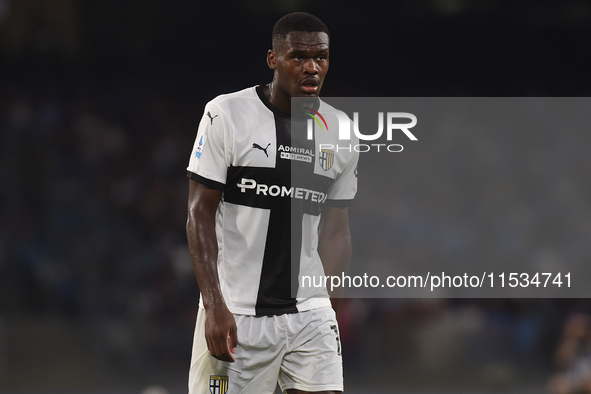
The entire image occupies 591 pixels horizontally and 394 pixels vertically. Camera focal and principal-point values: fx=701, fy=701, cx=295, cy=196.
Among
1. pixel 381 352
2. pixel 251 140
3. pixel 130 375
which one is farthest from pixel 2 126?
pixel 251 140

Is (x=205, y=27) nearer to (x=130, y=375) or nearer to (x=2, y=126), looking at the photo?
(x=2, y=126)

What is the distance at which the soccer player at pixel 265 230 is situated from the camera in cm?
254

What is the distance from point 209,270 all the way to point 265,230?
0.27 m

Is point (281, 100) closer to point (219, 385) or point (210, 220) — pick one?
point (210, 220)

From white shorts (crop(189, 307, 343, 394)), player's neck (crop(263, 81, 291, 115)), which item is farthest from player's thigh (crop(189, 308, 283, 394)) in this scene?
player's neck (crop(263, 81, 291, 115))

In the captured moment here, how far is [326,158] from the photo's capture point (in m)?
2.76

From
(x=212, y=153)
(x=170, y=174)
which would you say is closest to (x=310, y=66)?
(x=212, y=153)

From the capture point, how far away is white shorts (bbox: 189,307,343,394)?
254cm

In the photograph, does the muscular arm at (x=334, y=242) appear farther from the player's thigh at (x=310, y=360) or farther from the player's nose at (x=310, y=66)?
the player's nose at (x=310, y=66)

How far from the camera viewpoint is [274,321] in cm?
259

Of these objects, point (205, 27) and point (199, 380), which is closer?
point (199, 380)

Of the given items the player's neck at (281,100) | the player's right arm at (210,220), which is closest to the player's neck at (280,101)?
the player's neck at (281,100)

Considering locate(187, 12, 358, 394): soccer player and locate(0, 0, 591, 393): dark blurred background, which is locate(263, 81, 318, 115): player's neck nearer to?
locate(187, 12, 358, 394): soccer player

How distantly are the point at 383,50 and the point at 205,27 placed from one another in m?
1.84
